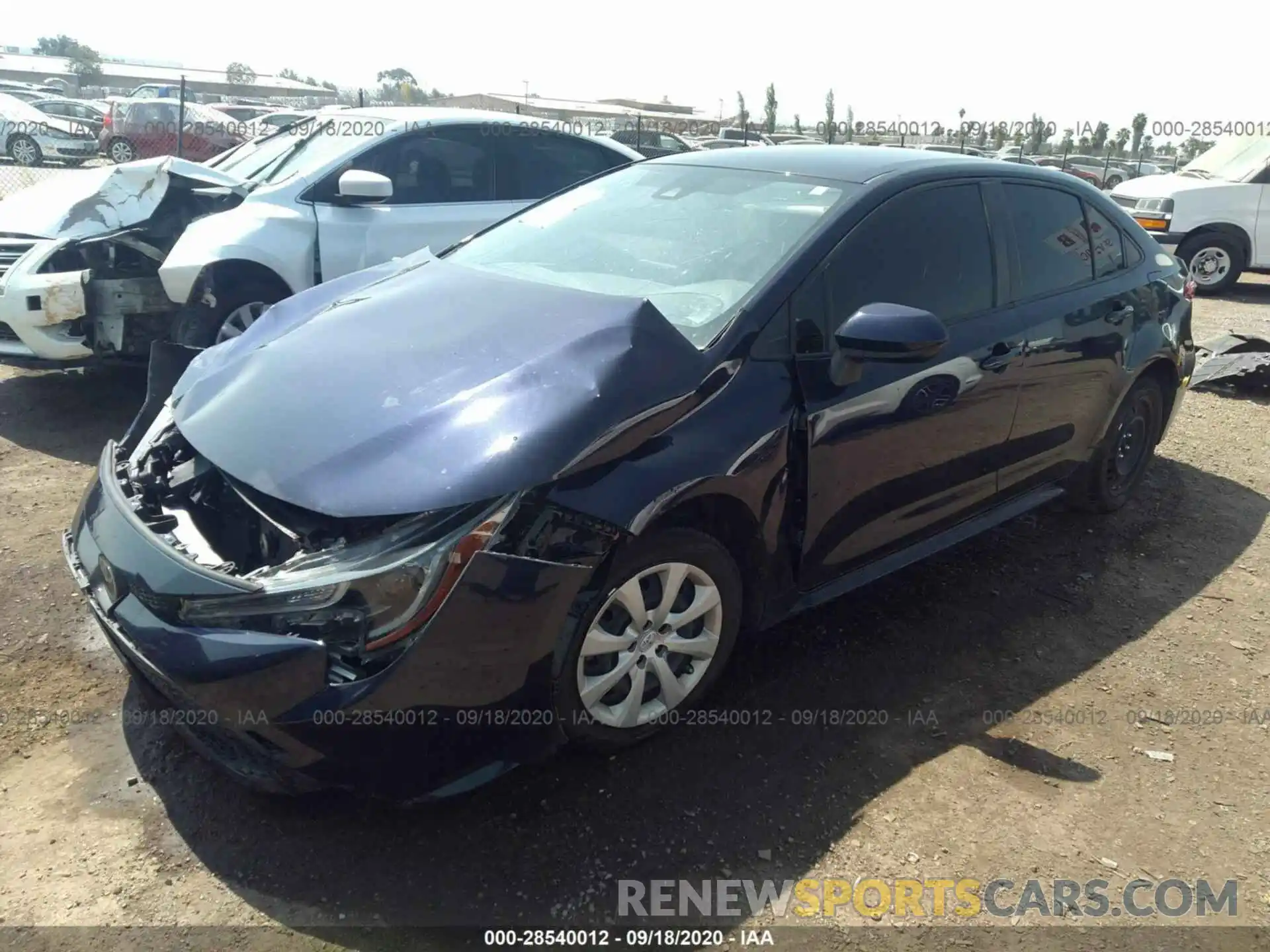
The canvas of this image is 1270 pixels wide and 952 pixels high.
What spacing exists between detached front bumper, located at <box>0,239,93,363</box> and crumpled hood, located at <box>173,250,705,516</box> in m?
2.81

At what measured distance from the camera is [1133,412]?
459cm

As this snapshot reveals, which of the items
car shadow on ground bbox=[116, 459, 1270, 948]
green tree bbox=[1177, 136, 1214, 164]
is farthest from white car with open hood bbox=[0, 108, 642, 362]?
green tree bbox=[1177, 136, 1214, 164]

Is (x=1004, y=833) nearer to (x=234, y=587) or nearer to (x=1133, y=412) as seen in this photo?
(x=234, y=587)

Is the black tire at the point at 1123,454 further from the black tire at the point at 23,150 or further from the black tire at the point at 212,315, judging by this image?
the black tire at the point at 23,150

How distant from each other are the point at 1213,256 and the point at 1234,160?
1.25 m

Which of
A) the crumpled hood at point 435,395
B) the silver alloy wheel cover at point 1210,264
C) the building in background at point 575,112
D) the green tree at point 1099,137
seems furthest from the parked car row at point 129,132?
the green tree at point 1099,137

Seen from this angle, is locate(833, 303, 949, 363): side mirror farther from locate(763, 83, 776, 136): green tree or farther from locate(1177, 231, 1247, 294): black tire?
locate(763, 83, 776, 136): green tree

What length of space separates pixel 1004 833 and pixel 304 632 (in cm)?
192

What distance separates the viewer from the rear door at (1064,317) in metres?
3.71

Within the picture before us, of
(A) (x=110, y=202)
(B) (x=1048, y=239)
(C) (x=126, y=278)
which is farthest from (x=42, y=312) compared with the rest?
(B) (x=1048, y=239)

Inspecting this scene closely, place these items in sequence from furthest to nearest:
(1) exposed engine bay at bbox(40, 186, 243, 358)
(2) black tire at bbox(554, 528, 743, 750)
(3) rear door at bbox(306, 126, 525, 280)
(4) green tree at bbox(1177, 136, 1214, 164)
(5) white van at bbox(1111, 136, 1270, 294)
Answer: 1. (4) green tree at bbox(1177, 136, 1214, 164)
2. (5) white van at bbox(1111, 136, 1270, 294)
3. (3) rear door at bbox(306, 126, 525, 280)
4. (1) exposed engine bay at bbox(40, 186, 243, 358)
5. (2) black tire at bbox(554, 528, 743, 750)

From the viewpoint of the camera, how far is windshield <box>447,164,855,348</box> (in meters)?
2.99

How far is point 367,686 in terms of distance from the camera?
2168 mm

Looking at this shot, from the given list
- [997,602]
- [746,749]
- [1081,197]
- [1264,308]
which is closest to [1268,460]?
[1081,197]
